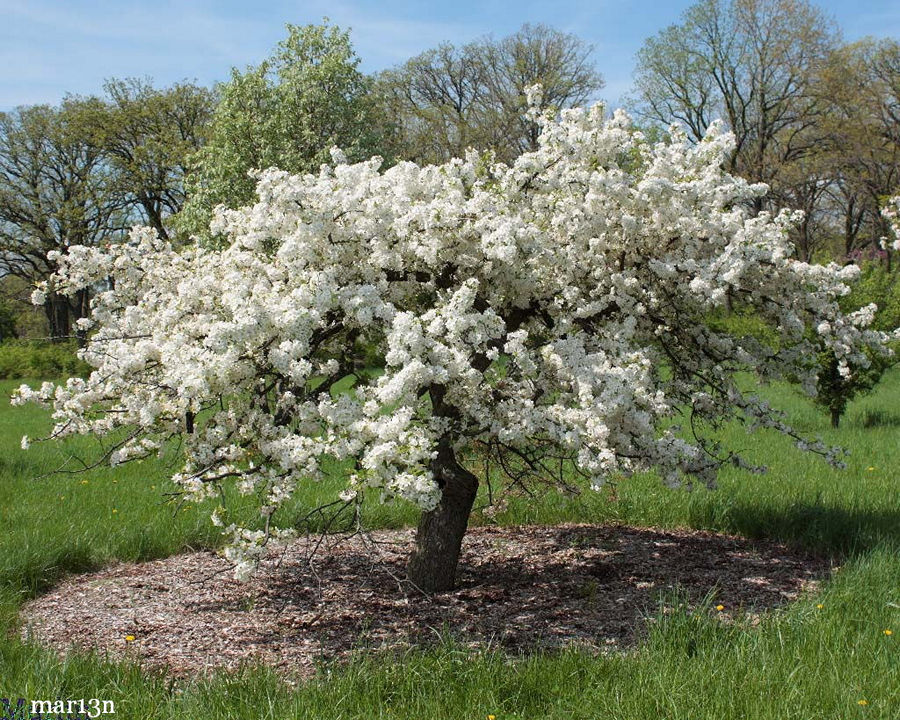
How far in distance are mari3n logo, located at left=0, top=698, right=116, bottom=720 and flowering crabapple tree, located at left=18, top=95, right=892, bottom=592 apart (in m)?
0.99

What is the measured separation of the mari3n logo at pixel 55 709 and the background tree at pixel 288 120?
1720 cm

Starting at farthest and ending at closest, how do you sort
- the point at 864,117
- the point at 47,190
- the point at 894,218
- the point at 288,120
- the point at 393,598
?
the point at 47,190 < the point at 864,117 < the point at 288,120 < the point at 894,218 < the point at 393,598

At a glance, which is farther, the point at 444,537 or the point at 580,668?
the point at 444,537

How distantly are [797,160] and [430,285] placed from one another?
3848 cm

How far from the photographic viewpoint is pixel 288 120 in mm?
21281

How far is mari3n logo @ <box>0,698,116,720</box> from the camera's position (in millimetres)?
4120

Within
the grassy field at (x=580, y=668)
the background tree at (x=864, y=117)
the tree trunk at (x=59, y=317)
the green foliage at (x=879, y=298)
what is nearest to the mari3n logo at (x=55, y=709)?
the grassy field at (x=580, y=668)

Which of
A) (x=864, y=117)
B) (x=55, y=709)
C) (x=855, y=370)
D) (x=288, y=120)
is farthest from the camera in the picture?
(x=864, y=117)

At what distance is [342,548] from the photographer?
27.7 feet

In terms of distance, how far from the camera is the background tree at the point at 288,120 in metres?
20.8

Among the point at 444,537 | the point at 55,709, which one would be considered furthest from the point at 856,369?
the point at 55,709

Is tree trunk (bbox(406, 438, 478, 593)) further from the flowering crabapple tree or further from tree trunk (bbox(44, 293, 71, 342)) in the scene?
tree trunk (bbox(44, 293, 71, 342))

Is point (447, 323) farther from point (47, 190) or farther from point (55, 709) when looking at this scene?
point (47, 190)

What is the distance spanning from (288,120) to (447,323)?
17.9 m
